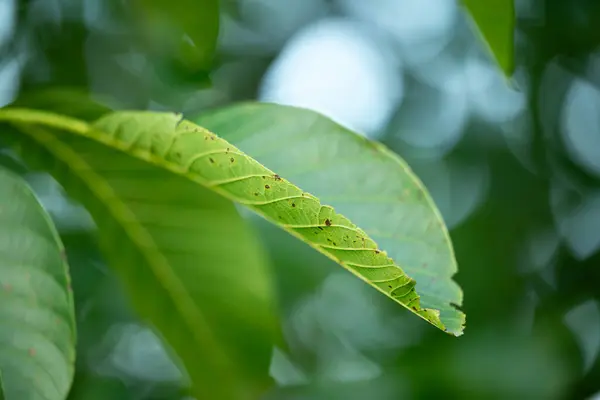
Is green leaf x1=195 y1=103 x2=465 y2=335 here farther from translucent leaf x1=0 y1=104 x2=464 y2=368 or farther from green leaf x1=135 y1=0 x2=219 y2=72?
green leaf x1=135 y1=0 x2=219 y2=72

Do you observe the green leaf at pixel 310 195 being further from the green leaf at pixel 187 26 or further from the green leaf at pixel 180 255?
the green leaf at pixel 187 26

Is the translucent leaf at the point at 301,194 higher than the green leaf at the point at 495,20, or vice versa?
the green leaf at the point at 495,20

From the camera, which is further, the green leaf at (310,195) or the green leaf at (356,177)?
the green leaf at (356,177)

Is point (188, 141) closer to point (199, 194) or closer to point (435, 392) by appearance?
point (199, 194)

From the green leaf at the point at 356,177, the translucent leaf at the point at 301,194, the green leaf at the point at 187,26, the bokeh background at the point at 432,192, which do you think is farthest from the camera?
the bokeh background at the point at 432,192

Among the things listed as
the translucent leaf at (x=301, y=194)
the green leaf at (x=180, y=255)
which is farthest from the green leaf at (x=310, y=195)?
the green leaf at (x=180, y=255)

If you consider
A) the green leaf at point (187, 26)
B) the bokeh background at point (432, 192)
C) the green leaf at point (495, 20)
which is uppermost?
the green leaf at point (495, 20)

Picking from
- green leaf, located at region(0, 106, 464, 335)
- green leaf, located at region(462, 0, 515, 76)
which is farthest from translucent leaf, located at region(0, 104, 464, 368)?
green leaf, located at region(462, 0, 515, 76)
